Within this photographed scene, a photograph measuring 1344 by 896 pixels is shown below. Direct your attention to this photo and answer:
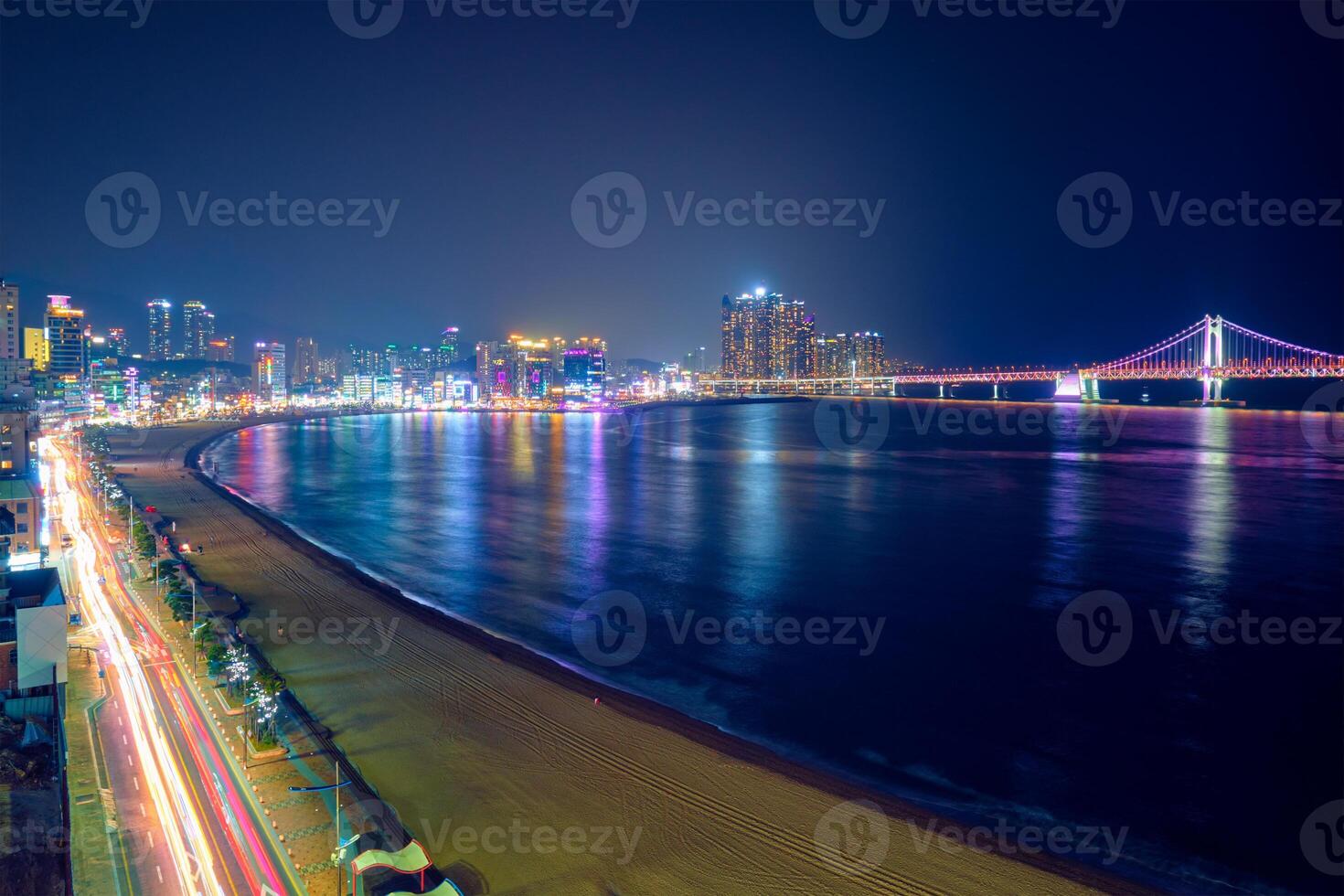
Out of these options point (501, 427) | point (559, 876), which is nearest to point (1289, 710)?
point (559, 876)

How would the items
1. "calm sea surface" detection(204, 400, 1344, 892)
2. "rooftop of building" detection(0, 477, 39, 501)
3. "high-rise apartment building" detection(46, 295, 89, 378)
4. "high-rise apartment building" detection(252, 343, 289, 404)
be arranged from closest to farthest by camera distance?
"calm sea surface" detection(204, 400, 1344, 892) → "rooftop of building" detection(0, 477, 39, 501) → "high-rise apartment building" detection(46, 295, 89, 378) → "high-rise apartment building" detection(252, 343, 289, 404)

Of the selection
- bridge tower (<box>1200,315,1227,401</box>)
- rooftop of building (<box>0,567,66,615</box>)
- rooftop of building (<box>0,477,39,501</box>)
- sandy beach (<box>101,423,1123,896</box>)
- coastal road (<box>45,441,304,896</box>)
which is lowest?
sandy beach (<box>101,423,1123,896</box>)

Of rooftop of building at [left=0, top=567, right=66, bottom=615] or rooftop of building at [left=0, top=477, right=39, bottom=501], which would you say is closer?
rooftop of building at [left=0, top=567, right=66, bottom=615]

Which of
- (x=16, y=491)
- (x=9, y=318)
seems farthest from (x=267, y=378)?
(x=16, y=491)

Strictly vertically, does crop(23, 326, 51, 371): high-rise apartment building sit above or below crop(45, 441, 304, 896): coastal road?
above

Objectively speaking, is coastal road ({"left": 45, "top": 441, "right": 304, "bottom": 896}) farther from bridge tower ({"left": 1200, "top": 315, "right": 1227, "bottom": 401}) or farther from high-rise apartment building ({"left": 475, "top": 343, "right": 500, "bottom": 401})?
high-rise apartment building ({"left": 475, "top": 343, "right": 500, "bottom": 401})

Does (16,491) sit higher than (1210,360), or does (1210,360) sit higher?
(1210,360)

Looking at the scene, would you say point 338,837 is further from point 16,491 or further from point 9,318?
point 9,318

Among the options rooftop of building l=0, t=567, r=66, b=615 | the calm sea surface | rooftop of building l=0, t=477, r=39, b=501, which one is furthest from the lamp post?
rooftop of building l=0, t=477, r=39, b=501
